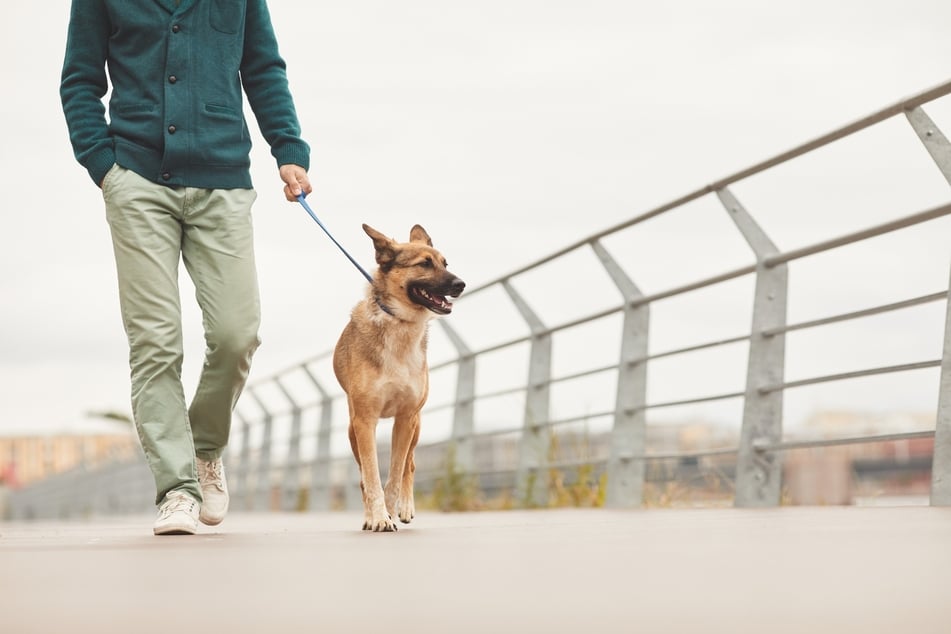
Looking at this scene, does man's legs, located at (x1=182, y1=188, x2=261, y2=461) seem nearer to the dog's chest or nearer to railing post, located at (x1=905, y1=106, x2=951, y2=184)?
the dog's chest

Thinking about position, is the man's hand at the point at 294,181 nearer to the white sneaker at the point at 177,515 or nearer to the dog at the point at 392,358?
the dog at the point at 392,358

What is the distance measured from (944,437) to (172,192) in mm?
2625

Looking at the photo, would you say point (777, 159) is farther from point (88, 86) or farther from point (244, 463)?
point (244, 463)

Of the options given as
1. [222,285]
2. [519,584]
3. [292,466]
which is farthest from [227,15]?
[292,466]

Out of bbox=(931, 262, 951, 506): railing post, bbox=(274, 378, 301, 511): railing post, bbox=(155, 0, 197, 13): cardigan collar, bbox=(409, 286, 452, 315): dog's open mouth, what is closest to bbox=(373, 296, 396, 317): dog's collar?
bbox=(409, 286, 452, 315): dog's open mouth

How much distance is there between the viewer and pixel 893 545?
2.49 metres

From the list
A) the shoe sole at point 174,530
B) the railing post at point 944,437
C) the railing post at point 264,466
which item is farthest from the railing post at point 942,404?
the railing post at point 264,466

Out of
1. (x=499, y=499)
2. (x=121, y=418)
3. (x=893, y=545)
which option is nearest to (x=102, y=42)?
(x=893, y=545)

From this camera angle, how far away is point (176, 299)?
440 cm

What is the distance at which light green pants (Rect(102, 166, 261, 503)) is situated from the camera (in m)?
4.26

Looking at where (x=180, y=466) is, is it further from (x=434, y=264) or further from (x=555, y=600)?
(x=555, y=600)

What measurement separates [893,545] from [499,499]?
5734 millimetres

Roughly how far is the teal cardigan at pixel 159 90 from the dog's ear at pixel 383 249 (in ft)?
1.73

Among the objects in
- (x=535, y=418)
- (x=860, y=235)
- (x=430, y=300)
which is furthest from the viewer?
(x=535, y=418)
